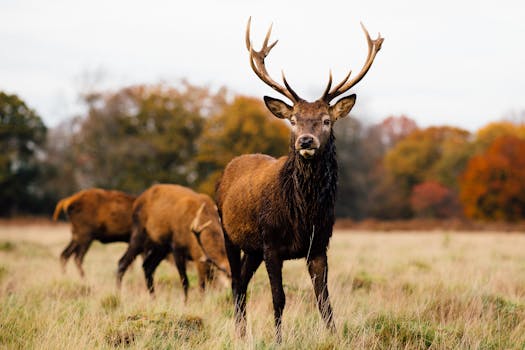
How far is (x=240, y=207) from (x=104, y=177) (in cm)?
3307

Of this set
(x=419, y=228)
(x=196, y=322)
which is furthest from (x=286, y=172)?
(x=419, y=228)

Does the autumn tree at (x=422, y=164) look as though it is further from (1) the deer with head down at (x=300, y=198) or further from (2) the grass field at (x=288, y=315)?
(1) the deer with head down at (x=300, y=198)

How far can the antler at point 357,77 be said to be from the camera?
541 cm

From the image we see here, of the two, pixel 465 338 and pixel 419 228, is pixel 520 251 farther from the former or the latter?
pixel 419 228

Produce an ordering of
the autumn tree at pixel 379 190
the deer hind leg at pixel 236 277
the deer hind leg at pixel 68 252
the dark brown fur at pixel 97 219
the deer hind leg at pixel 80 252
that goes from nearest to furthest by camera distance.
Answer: the deer hind leg at pixel 236 277
the deer hind leg at pixel 80 252
the dark brown fur at pixel 97 219
the deer hind leg at pixel 68 252
the autumn tree at pixel 379 190

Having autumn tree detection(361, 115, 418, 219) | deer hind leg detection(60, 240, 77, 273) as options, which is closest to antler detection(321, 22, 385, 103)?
deer hind leg detection(60, 240, 77, 273)

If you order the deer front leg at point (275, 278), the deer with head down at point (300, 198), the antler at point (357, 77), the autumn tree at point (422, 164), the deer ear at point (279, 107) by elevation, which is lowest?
the autumn tree at point (422, 164)

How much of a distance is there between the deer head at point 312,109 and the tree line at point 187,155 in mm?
24452

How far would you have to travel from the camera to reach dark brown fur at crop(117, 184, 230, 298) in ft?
29.5

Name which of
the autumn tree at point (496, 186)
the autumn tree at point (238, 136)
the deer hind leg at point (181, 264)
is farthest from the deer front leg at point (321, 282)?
the autumn tree at point (496, 186)

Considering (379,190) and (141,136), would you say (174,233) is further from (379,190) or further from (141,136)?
(379,190)

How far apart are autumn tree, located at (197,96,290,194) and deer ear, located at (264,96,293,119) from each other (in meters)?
30.3

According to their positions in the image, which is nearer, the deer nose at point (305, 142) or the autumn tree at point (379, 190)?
the deer nose at point (305, 142)

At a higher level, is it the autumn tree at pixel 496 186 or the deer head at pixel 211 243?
the deer head at pixel 211 243
